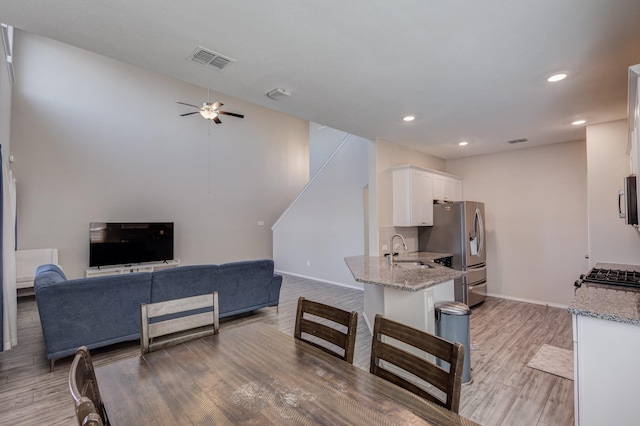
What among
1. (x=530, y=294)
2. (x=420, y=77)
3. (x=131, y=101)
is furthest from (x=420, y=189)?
(x=131, y=101)

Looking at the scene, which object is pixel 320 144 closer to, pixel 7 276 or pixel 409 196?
pixel 409 196

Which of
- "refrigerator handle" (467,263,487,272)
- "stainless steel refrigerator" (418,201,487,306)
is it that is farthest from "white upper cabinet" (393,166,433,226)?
"refrigerator handle" (467,263,487,272)

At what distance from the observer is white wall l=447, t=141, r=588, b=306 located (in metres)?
4.60

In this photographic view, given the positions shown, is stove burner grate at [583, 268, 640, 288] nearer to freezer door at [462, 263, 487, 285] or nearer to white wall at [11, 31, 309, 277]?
freezer door at [462, 263, 487, 285]

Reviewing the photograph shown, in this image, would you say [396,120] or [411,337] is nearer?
[411,337]

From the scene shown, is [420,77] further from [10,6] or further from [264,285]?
[264,285]

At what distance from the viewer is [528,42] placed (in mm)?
2023

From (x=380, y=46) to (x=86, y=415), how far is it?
2.35m

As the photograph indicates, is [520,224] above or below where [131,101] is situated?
below

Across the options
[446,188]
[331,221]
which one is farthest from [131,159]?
[446,188]

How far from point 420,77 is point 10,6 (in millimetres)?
2699

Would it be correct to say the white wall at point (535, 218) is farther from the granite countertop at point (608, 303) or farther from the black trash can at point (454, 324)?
the black trash can at point (454, 324)

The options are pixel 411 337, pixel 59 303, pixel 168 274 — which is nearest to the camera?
pixel 411 337

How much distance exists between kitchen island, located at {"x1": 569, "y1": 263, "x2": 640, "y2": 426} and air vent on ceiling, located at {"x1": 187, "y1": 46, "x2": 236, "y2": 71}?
9.18ft
